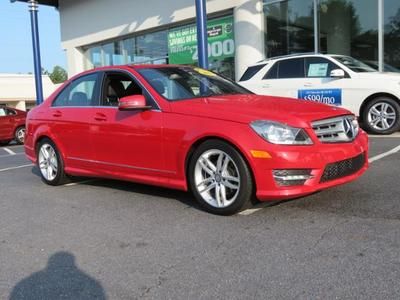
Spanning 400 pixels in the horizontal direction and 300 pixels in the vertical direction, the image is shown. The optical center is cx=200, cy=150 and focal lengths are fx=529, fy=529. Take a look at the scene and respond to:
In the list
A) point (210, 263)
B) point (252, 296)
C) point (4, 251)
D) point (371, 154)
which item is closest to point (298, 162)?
point (210, 263)

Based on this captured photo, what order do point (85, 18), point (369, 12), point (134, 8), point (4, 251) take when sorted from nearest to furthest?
point (4, 251) → point (369, 12) → point (134, 8) → point (85, 18)

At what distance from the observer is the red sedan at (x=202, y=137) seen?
185 inches

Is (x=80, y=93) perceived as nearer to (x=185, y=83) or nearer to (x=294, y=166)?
(x=185, y=83)

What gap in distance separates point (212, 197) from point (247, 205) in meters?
0.38

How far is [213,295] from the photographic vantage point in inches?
128

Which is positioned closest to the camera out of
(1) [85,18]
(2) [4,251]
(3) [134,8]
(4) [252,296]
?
(4) [252,296]

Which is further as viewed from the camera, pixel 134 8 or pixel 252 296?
pixel 134 8

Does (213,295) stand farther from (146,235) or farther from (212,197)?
(212,197)

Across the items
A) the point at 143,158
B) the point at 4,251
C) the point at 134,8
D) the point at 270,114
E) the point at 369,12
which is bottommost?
the point at 4,251

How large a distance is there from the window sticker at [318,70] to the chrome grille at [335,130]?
6.03m

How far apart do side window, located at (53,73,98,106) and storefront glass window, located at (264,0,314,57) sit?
32.6 feet

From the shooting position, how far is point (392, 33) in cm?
1352

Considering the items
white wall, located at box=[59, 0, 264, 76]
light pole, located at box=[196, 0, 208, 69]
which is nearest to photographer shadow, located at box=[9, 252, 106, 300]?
light pole, located at box=[196, 0, 208, 69]

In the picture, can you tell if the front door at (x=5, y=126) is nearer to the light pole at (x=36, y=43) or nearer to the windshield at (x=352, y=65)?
the light pole at (x=36, y=43)
